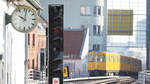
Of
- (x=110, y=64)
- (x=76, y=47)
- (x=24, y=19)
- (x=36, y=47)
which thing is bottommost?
(x=110, y=64)

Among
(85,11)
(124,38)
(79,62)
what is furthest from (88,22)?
(124,38)

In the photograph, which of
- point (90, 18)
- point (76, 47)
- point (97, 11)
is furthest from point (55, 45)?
point (97, 11)

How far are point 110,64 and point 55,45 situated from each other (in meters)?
22.6

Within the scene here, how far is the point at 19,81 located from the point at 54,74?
8.72 feet

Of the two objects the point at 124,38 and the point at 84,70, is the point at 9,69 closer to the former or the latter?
the point at 84,70

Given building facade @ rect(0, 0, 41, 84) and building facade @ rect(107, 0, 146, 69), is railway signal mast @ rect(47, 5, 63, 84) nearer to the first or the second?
building facade @ rect(0, 0, 41, 84)

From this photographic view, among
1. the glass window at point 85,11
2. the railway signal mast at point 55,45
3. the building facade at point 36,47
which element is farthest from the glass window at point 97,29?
Result: the railway signal mast at point 55,45

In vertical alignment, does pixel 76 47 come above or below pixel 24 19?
below

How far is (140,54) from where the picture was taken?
121 ft

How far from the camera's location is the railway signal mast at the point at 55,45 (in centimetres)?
430

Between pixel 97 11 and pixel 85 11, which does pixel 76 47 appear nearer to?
pixel 85 11

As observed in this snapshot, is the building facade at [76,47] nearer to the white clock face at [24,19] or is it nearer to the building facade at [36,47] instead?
the building facade at [36,47]

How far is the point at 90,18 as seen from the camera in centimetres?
3412

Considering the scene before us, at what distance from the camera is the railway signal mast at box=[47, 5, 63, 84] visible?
14.1ft
